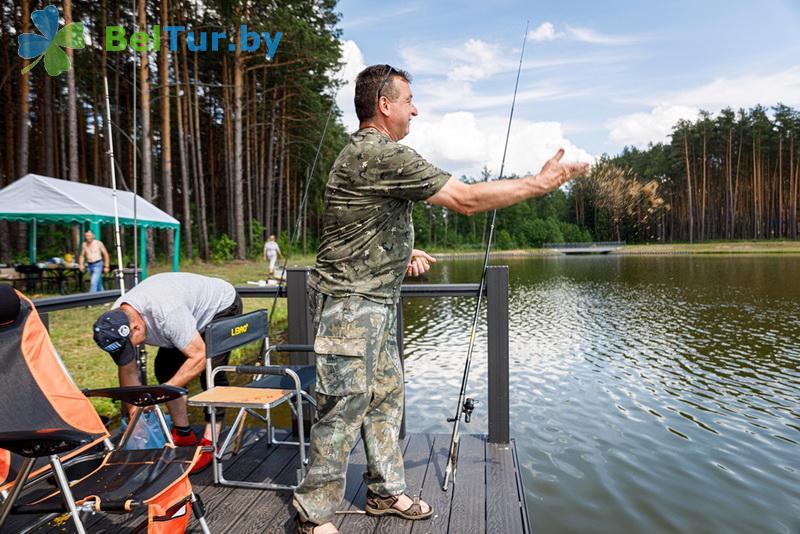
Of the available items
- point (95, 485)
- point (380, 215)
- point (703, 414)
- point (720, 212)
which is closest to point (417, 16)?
point (380, 215)

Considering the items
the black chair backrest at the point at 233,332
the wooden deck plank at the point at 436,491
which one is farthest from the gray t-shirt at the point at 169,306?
the wooden deck plank at the point at 436,491

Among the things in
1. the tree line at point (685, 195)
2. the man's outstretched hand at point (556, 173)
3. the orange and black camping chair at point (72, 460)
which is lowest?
the orange and black camping chair at point (72, 460)

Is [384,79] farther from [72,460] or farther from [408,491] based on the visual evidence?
[72,460]

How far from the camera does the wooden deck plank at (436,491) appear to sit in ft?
7.92

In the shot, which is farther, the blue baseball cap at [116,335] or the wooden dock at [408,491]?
the blue baseball cap at [116,335]

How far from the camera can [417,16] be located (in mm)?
5121

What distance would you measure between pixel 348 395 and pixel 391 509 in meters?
0.69

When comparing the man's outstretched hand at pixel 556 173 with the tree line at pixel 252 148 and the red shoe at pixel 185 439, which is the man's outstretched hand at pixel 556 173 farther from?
the tree line at pixel 252 148

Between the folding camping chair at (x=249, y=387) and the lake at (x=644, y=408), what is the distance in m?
2.61

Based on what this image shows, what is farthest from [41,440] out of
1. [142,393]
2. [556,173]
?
[556,173]

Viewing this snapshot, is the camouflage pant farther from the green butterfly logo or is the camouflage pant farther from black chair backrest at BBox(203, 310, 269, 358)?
the green butterfly logo

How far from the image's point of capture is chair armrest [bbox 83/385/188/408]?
2377 mm

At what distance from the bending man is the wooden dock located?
0.40 m

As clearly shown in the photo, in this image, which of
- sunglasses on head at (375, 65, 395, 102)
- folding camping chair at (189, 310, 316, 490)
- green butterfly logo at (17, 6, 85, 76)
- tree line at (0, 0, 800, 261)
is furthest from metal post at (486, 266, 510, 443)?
green butterfly logo at (17, 6, 85, 76)
